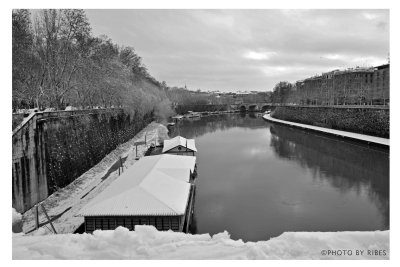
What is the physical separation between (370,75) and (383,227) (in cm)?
5422

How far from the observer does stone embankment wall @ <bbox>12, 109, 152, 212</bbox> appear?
974 cm

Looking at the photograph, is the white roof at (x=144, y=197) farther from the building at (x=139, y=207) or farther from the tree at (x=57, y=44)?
the tree at (x=57, y=44)

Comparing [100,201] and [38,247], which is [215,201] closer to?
[100,201]

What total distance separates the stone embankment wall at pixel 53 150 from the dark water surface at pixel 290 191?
19.4ft

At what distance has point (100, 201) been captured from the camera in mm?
9094

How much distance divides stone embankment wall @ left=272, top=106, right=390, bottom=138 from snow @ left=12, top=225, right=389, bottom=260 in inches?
975

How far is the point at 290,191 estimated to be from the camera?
14.4 m

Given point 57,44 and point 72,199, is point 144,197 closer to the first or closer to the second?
point 72,199

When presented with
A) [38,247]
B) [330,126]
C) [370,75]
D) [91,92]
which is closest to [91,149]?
[91,92]

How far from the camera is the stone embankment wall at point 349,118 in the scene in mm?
27609

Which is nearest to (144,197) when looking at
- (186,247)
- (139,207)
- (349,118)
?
(139,207)

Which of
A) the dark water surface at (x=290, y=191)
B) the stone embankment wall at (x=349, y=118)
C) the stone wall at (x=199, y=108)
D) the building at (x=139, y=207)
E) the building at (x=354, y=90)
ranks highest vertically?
the building at (x=354, y=90)

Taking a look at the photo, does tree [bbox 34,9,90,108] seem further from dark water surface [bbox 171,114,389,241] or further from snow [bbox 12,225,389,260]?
snow [bbox 12,225,389,260]

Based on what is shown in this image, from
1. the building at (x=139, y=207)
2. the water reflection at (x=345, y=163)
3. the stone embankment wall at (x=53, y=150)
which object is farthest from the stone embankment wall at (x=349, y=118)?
the stone embankment wall at (x=53, y=150)
